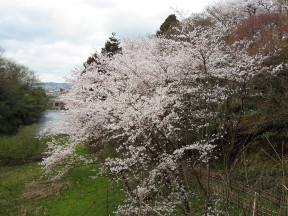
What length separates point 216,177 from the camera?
5984mm

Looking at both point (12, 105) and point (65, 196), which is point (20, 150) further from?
point (12, 105)

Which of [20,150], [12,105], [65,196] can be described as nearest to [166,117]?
[65,196]

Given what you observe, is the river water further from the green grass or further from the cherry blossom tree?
the cherry blossom tree

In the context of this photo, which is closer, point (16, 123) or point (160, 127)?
point (160, 127)

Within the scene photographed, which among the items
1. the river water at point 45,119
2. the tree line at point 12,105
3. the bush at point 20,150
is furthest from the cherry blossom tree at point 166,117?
the tree line at point 12,105

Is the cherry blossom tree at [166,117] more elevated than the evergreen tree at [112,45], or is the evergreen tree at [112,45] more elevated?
the evergreen tree at [112,45]

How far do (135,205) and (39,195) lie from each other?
4325 mm

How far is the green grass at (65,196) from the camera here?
6117mm

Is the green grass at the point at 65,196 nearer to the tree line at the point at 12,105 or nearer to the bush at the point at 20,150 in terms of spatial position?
the bush at the point at 20,150

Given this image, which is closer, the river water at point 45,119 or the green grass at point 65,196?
the green grass at point 65,196

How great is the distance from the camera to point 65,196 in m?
7.43

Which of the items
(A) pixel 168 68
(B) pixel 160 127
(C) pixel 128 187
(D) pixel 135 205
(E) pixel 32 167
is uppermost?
(A) pixel 168 68

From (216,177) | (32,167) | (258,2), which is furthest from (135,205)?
(258,2)

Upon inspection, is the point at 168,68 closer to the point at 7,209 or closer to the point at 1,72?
the point at 7,209
